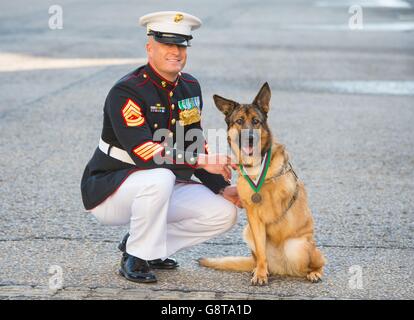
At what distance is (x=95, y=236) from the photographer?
6.09 metres

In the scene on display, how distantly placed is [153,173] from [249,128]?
60cm

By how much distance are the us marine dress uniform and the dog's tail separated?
0.54ft

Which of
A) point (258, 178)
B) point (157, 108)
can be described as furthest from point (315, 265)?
point (157, 108)

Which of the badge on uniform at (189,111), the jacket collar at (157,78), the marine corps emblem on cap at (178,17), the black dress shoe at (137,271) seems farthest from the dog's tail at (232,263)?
the marine corps emblem on cap at (178,17)

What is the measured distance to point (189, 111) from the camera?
213 inches

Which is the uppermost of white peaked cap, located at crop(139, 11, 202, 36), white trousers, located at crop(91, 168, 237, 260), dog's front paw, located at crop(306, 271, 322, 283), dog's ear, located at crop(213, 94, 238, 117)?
white peaked cap, located at crop(139, 11, 202, 36)

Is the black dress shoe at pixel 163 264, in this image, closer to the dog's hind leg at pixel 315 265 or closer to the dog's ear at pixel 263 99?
the dog's hind leg at pixel 315 265

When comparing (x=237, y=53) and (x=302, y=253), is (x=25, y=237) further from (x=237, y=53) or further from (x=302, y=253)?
(x=237, y=53)

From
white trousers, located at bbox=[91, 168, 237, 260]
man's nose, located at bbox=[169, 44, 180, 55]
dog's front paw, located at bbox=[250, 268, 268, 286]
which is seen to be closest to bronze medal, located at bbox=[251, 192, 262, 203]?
white trousers, located at bbox=[91, 168, 237, 260]

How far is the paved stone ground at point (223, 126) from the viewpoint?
206 inches

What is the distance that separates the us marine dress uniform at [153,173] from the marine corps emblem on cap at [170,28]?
30 mm

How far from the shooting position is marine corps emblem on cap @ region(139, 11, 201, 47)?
16.9 ft

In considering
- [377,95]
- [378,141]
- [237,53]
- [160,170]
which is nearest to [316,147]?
[378,141]

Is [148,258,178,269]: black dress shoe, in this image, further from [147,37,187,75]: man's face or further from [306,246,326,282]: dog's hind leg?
[147,37,187,75]: man's face
